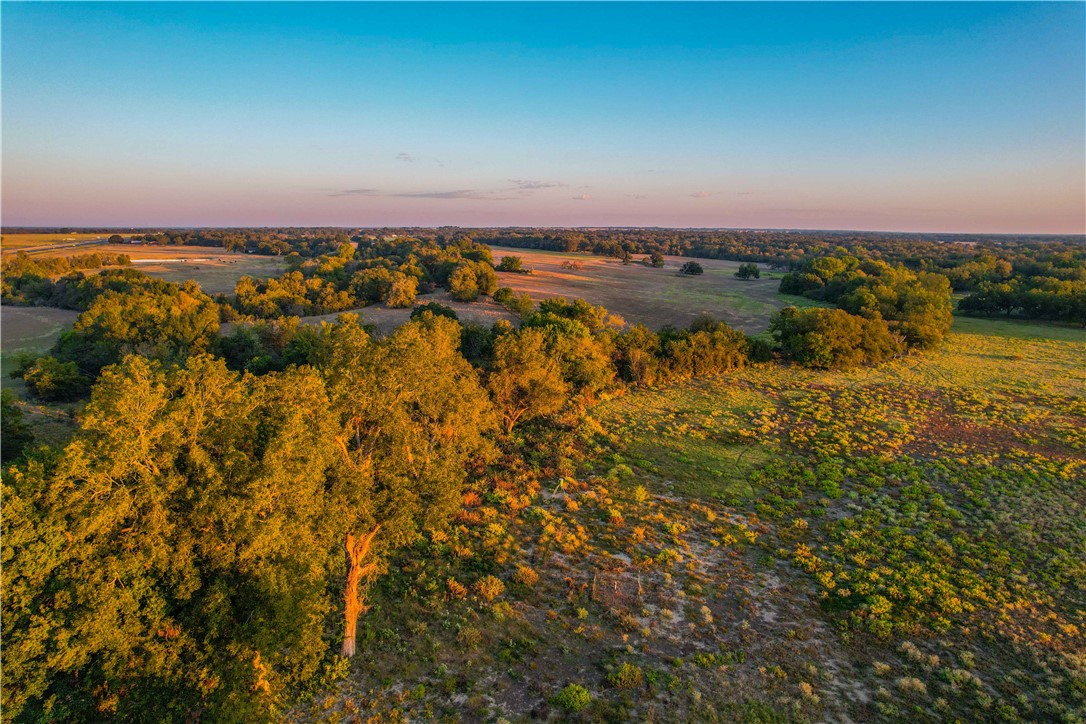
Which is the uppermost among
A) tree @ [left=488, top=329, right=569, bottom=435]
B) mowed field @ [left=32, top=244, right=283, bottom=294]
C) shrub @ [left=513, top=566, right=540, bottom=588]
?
mowed field @ [left=32, top=244, right=283, bottom=294]

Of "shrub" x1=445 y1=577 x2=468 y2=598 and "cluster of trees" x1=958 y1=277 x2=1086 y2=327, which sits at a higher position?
"cluster of trees" x1=958 y1=277 x2=1086 y2=327

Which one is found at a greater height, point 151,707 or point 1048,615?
point 151,707

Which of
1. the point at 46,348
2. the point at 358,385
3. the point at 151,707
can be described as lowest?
the point at 151,707

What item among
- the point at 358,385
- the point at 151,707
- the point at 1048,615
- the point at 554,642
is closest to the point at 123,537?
the point at 151,707

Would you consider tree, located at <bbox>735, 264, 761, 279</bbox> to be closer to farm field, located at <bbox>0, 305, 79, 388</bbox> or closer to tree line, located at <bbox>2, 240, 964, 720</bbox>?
tree line, located at <bbox>2, 240, 964, 720</bbox>

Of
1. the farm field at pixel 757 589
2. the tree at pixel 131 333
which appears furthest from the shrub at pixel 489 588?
the tree at pixel 131 333

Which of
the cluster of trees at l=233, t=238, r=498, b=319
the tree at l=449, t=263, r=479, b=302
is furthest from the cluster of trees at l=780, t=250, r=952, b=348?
the cluster of trees at l=233, t=238, r=498, b=319

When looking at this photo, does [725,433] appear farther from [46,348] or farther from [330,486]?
[46,348]
